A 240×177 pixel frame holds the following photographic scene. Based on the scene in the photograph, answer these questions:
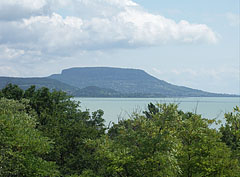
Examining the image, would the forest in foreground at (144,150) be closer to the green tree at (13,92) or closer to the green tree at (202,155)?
the green tree at (202,155)

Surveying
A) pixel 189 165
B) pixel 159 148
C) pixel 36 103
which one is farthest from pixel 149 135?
pixel 36 103

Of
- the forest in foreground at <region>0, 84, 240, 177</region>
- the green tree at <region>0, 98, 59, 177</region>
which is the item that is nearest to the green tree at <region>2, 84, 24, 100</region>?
the forest in foreground at <region>0, 84, 240, 177</region>

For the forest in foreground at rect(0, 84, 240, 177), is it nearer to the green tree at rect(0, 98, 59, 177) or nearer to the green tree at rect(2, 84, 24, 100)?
the green tree at rect(0, 98, 59, 177)

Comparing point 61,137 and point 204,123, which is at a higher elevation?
point 204,123

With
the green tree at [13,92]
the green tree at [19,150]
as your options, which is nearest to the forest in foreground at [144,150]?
the green tree at [19,150]

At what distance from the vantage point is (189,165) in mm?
14945

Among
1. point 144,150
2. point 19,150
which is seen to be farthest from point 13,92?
point 144,150

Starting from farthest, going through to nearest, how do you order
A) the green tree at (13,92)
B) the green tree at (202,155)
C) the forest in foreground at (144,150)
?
the green tree at (13,92)
the green tree at (202,155)
the forest in foreground at (144,150)

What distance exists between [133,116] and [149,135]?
139 cm

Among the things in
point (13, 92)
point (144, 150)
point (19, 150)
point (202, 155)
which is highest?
point (13, 92)

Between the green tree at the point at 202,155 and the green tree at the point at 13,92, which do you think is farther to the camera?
the green tree at the point at 13,92

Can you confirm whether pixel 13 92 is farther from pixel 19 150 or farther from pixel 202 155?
pixel 202 155

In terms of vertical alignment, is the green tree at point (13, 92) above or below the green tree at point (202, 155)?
above

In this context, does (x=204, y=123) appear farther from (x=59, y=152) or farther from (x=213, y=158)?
(x=59, y=152)
